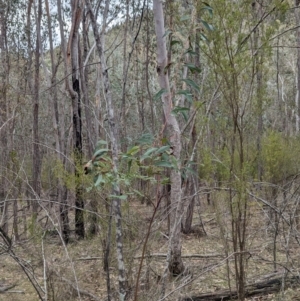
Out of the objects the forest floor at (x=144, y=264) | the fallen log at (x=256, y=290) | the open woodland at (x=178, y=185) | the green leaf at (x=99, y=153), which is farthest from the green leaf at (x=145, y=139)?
the fallen log at (x=256, y=290)

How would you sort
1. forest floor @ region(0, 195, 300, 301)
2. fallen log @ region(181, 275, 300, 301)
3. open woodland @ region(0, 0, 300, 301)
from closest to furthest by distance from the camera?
1. open woodland @ region(0, 0, 300, 301)
2. forest floor @ region(0, 195, 300, 301)
3. fallen log @ region(181, 275, 300, 301)

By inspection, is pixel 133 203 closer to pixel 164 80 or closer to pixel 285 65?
pixel 164 80

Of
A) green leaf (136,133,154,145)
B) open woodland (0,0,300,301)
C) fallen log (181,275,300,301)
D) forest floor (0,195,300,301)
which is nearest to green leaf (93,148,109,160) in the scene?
open woodland (0,0,300,301)

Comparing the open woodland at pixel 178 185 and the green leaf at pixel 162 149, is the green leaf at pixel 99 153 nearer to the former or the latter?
the open woodland at pixel 178 185

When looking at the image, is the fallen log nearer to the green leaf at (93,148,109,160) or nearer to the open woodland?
the open woodland

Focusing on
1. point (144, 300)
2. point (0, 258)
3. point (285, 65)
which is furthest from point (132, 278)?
point (285, 65)

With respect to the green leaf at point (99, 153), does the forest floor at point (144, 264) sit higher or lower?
lower

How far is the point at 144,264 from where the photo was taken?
4113 millimetres

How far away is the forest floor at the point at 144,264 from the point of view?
3.31m

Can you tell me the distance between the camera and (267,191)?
22.2ft

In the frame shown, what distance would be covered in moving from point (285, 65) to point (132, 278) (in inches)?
772

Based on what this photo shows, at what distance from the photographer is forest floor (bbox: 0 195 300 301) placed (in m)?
3.31

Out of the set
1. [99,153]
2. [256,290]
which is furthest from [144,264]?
[99,153]

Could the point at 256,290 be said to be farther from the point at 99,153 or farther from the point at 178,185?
the point at 99,153
